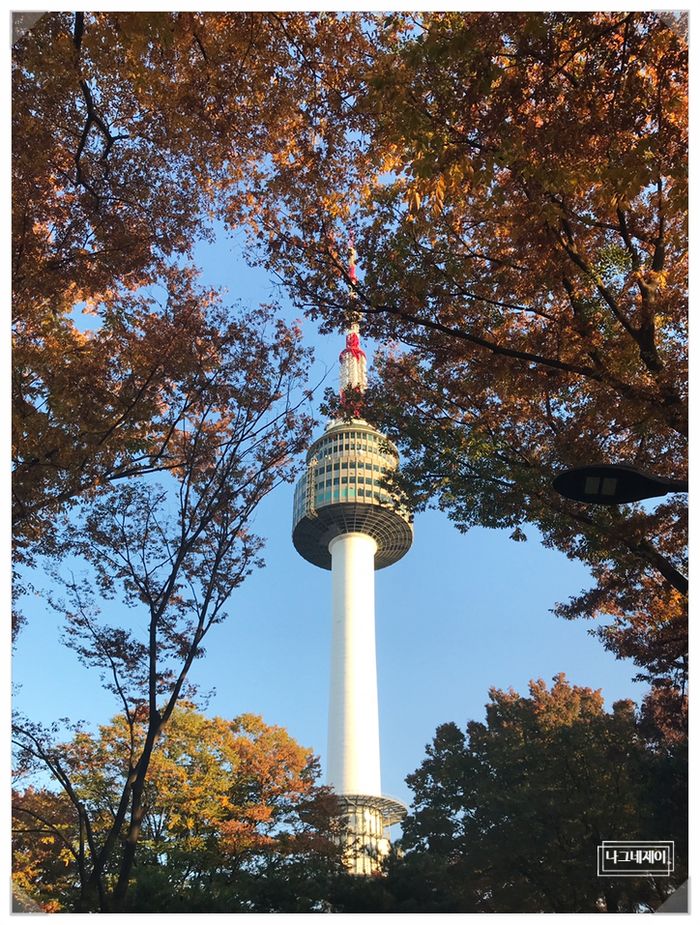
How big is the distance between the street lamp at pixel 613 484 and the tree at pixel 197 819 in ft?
19.3

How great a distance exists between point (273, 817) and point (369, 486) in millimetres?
20276

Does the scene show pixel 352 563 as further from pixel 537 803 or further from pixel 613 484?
pixel 613 484

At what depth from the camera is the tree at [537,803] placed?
8.66 metres

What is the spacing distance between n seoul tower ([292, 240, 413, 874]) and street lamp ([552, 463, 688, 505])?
22.5 m

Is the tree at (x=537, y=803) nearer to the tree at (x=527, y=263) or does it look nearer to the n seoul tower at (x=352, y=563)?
the tree at (x=527, y=263)

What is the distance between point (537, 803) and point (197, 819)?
491cm

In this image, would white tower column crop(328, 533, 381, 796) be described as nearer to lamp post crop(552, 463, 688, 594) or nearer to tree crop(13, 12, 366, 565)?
tree crop(13, 12, 366, 565)

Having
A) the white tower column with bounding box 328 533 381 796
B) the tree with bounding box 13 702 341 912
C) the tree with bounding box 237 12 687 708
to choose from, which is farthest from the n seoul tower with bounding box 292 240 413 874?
the tree with bounding box 237 12 687 708

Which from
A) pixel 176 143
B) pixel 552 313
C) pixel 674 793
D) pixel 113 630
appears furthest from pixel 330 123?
pixel 674 793

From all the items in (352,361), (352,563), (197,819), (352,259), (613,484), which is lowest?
(197,819)

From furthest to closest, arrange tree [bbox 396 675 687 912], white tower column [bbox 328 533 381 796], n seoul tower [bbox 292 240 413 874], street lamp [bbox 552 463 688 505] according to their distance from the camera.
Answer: white tower column [bbox 328 533 381 796], n seoul tower [bbox 292 240 413 874], tree [bbox 396 675 687 912], street lamp [bbox 552 463 688 505]

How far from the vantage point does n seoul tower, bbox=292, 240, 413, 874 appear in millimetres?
30344

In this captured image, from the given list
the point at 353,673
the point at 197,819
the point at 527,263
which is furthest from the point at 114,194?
the point at 353,673

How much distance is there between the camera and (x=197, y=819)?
10.8m
